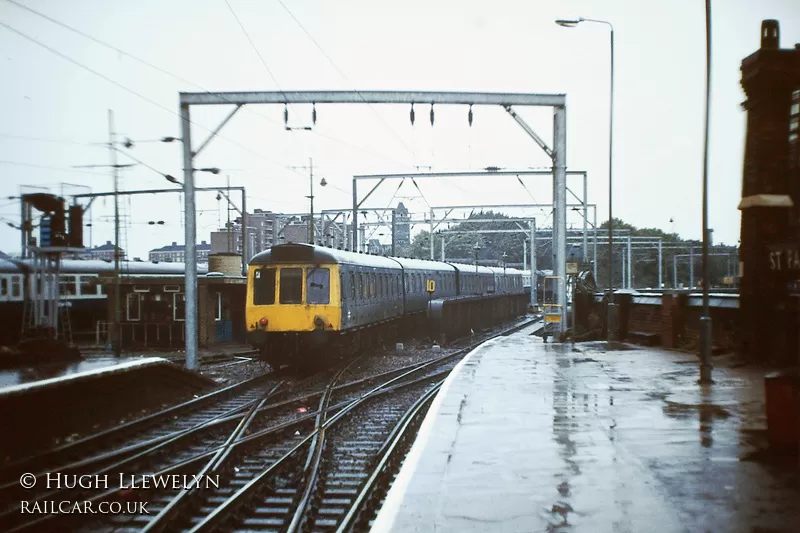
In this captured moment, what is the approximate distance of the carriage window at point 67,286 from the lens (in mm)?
32250

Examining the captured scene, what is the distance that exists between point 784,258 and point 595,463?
7.28m

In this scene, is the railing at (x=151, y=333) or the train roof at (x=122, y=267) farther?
the train roof at (x=122, y=267)

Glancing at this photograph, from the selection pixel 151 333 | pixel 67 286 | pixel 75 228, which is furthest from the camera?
pixel 67 286

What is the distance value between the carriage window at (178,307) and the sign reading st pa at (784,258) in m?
21.8

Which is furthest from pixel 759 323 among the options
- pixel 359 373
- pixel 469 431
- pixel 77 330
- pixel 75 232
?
pixel 77 330

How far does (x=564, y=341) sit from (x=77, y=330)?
2117 centimetres

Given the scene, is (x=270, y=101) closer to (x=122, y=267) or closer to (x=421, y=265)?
(x=421, y=265)

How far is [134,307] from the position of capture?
29.5 metres

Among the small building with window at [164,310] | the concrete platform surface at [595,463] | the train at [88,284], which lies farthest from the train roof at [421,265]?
the concrete platform surface at [595,463]

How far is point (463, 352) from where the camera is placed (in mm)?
24203

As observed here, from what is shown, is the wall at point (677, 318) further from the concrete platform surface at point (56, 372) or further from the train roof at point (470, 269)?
the train roof at point (470, 269)

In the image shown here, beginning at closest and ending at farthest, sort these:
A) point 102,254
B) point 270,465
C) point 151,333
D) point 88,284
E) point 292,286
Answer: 1. point 270,465
2. point 292,286
3. point 151,333
4. point 88,284
5. point 102,254

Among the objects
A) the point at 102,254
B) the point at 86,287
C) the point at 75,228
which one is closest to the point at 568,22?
the point at 75,228

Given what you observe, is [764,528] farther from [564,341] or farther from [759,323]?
[564,341]
